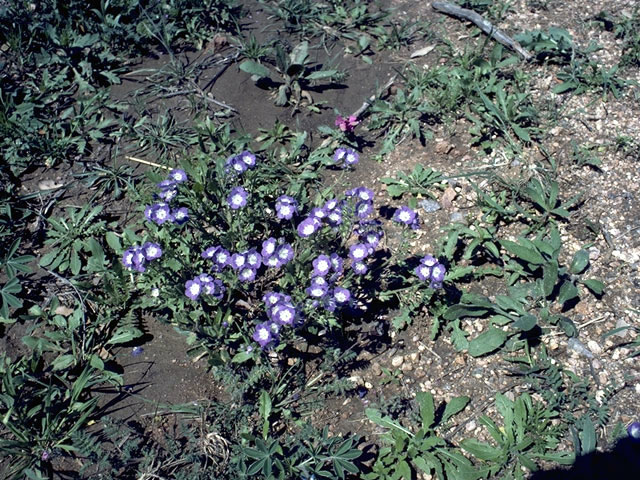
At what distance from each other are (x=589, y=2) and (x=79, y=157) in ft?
13.8

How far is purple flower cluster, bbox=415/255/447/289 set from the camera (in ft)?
10.1

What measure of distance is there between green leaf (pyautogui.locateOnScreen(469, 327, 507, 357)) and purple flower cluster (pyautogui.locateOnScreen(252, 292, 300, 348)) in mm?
970

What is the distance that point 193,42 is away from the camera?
184 inches

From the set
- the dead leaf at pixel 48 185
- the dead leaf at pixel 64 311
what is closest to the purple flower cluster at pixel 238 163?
the dead leaf at pixel 64 311

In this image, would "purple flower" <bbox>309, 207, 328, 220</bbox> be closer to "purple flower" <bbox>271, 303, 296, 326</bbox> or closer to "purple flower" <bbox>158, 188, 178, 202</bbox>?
"purple flower" <bbox>271, 303, 296, 326</bbox>

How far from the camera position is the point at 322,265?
2.93 metres

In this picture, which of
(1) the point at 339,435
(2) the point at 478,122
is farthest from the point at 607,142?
(1) the point at 339,435

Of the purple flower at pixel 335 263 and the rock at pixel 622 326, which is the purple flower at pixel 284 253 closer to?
the purple flower at pixel 335 263

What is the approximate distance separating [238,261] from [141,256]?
0.50 metres

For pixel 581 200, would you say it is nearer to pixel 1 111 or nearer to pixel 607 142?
pixel 607 142

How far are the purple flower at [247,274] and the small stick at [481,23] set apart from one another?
2.76 metres

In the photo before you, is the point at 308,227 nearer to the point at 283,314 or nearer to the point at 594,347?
the point at 283,314

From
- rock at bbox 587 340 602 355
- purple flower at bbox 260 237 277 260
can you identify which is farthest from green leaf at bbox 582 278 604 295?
purple flower at bbox 260 237 277 260

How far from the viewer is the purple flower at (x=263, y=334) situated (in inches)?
112
